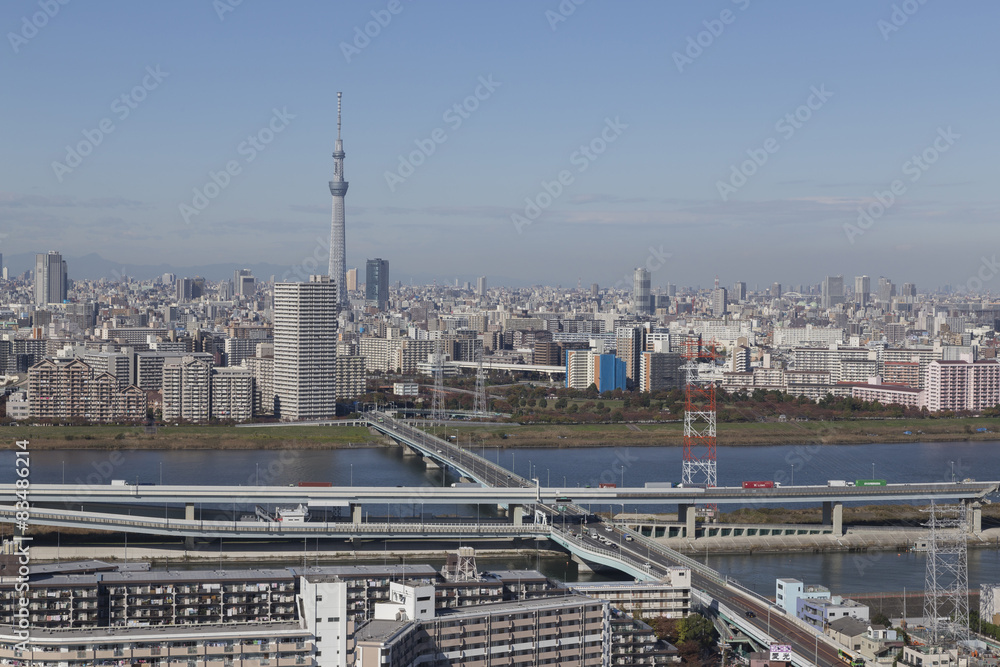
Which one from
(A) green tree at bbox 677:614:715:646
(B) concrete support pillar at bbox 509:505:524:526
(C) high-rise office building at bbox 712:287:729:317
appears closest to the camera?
(A) green tree at bbox 677:614:715:646

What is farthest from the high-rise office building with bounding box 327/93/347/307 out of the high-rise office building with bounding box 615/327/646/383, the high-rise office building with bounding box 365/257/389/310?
the high-rise office building with bounding box 615/327/646/383

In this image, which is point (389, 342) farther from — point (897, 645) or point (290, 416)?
→ point (897, 645)

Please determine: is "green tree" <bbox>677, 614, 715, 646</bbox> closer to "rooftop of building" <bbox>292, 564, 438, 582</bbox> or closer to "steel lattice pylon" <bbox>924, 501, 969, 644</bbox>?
"steel lattice pylon" <bbox>924, 501, 969, 644</bbox>

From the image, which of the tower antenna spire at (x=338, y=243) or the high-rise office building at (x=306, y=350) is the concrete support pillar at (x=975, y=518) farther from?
the tower antenna spire at (x=338, y=243)

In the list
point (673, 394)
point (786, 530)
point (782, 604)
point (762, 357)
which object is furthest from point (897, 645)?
point (762, 357)

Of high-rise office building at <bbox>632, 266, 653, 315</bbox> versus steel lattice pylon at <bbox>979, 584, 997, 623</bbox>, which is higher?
high-rise office building at <bbox>632, 266, 653, 315</bbox>

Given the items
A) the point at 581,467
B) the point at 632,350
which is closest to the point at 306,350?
the point at 581,467

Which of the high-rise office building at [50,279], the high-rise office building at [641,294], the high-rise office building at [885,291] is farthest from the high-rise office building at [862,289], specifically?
the high-rise office building at [50,279]
